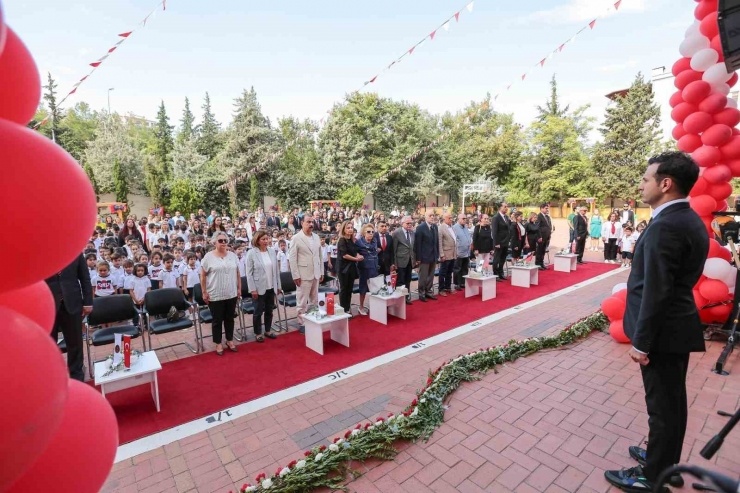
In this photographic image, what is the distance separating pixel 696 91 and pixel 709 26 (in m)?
0.81

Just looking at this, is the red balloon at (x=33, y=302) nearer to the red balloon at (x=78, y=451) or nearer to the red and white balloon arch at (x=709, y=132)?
the red balloon at (x=78, y=451)

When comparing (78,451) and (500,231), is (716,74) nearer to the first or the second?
(500,231)

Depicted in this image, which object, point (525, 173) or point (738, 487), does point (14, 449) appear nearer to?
point (738, 487)

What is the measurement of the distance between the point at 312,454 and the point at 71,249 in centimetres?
265

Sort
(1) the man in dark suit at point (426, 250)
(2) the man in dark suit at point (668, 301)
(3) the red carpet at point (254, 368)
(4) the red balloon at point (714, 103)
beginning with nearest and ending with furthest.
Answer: (2) the man in dark suit at point (668, 301) < (3) the red carpet at point (254, 368) < (4) the red balloon at point (714, 103) < (1) the man in dark suit at point (426, 250)

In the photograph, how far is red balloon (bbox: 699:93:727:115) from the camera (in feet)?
17.4

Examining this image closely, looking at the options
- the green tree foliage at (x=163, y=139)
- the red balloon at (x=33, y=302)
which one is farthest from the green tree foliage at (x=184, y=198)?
the red balloon at (x=33, y=302)

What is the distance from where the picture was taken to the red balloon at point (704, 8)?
17.1 feet

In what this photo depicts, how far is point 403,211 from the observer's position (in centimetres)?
3025

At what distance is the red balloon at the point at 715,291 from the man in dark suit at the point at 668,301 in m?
4.08

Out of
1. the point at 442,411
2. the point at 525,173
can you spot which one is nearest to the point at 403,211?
the point at 525,173

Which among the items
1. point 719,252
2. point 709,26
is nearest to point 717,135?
point 709,26

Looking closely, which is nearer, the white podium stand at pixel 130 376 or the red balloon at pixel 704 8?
the white podium stand at pixel 130 376

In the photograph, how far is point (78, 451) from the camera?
1.30m
